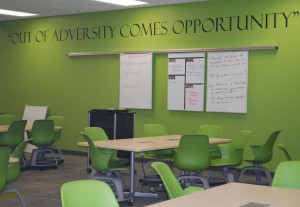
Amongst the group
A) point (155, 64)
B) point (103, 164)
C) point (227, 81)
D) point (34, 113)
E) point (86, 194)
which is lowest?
point (103, 164)

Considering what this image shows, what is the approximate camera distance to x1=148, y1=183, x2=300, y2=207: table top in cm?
312

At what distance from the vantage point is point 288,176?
3893 millimetres

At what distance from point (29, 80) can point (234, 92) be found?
5.33 metres

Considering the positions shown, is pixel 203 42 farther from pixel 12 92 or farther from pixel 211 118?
pixel 12 92

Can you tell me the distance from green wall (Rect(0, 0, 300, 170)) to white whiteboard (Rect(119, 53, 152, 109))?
0.14m

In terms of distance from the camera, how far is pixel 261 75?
8453 millimetres

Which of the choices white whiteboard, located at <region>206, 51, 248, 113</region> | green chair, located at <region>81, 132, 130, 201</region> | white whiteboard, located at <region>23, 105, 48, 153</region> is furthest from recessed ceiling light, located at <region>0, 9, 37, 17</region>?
green chair, located at <region>81, 132, 130, 201</region>

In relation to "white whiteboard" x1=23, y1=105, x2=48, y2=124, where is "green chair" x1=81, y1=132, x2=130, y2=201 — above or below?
below

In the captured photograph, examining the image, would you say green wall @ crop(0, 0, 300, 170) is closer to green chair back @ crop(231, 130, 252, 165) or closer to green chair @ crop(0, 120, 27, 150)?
green chair back @ crop(231, 130, 252, 165)

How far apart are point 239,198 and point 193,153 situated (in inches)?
115

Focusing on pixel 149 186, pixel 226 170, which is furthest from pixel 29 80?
pixel 226 170

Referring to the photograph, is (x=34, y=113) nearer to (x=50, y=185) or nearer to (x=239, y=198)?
(x=50, y=185)

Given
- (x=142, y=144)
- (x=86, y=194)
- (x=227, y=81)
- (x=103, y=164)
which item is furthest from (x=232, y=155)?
(x=86, y=194)

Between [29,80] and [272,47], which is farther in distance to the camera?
[29,80]
